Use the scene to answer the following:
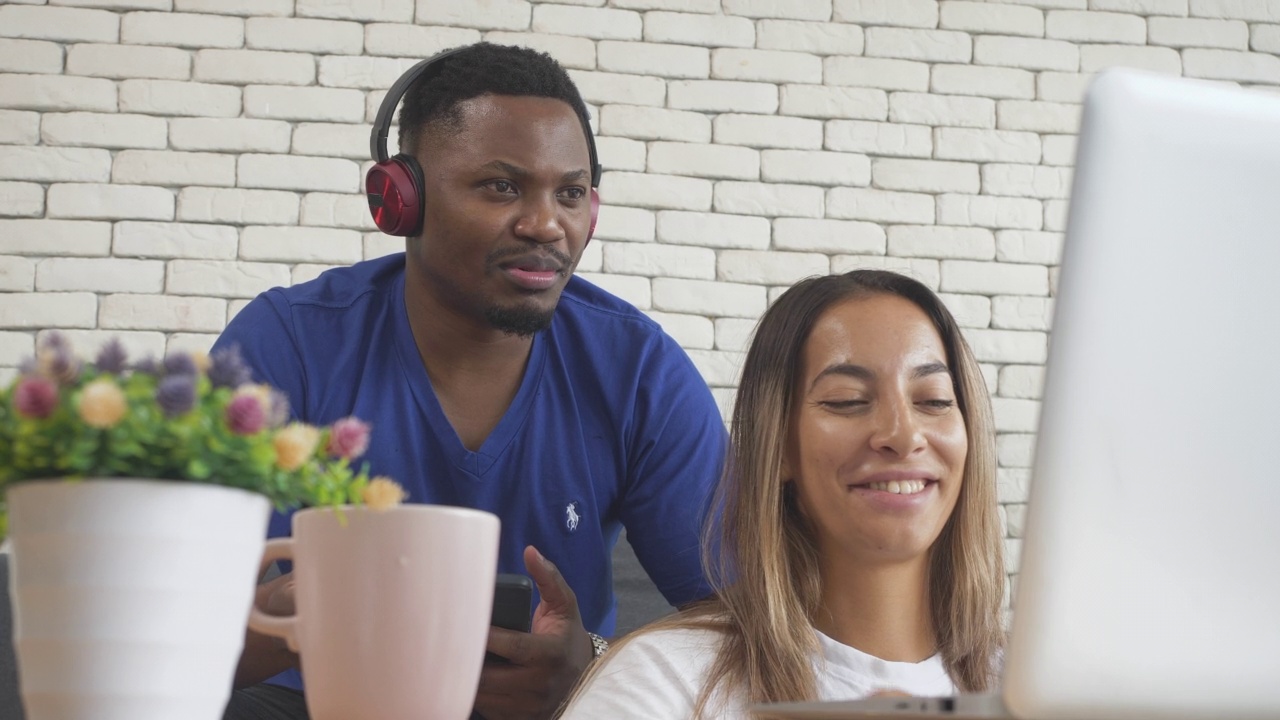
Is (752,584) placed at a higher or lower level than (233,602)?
lower

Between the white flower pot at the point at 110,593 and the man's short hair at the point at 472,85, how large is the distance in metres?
1.18

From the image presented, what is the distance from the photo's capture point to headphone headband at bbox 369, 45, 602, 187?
5.48 feet

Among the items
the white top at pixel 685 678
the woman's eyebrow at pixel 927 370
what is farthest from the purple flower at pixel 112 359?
the woman's eyebrow at pixel 927 370

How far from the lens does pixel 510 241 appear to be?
1632 millimetres

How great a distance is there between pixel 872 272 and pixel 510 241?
0.45 meters

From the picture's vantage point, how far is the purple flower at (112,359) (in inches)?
22.1

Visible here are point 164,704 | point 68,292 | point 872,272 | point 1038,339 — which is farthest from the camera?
point 1038,339

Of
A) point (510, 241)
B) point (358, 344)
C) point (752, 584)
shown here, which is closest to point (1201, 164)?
point (752, 584)

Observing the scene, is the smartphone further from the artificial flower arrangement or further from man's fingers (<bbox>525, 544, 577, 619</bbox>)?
the artificial flower arrangement

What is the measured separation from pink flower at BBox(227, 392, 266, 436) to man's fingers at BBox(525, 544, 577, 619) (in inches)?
14.5

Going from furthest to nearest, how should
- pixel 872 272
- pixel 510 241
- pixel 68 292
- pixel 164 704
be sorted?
pixel 68 292, pixel 510 241, pixel 872 272, pixel 164 704

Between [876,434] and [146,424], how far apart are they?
0.83m

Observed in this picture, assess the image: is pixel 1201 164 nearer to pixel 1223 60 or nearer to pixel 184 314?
pixel 184 314

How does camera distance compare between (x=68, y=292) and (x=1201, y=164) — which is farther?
(x=68, y=292)
